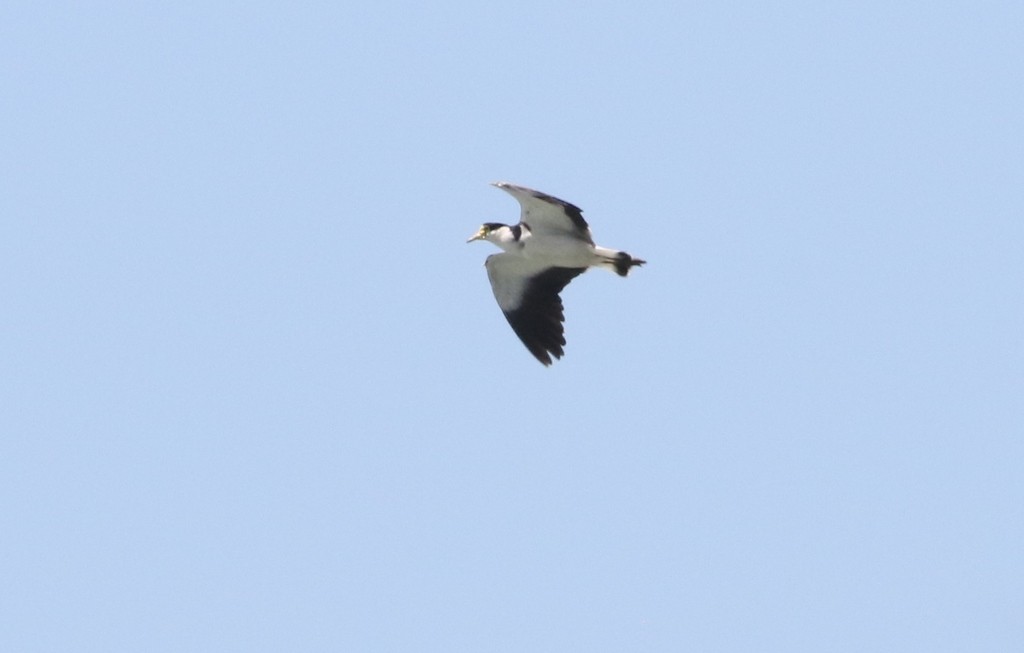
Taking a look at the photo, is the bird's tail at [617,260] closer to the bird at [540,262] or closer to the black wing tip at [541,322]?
the bird at [540,262]

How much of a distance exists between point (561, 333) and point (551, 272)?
2.77 feet

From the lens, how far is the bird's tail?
74.3 feet

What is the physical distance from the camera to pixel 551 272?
23438mm

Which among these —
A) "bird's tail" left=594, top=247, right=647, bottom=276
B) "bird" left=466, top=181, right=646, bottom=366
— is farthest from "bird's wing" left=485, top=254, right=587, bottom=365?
"bird's tail" left=594, top=247, right=647, bottom=276

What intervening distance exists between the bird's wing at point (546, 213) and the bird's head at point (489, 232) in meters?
0.51

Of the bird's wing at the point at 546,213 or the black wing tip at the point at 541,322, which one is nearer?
the bird's wing at the point at 546,213

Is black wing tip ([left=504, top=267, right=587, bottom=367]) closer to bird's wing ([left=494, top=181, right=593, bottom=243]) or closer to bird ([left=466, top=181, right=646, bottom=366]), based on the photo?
bird ([left=466, top=181, right=646, bottom=366])

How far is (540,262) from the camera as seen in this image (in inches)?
912

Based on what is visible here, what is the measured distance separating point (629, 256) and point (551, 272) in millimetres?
1210

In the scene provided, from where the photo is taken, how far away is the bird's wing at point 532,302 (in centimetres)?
2353

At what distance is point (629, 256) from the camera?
22672 millimetres

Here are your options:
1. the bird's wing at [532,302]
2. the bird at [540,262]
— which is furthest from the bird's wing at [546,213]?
the bird's wing at [532,302]

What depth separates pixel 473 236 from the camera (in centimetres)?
2325

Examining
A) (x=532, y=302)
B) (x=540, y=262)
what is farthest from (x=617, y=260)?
(x=532, y=302)
